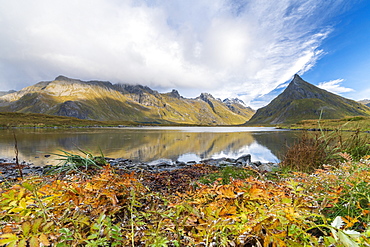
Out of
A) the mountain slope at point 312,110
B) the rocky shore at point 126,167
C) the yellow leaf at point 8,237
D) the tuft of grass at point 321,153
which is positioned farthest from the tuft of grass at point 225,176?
the mountain slope at point 312,110

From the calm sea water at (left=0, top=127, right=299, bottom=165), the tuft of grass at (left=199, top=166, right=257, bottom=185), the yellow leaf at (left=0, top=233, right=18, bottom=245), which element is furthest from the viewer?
the calm sea water at (left=0, top=127, right=299, bottom=165)

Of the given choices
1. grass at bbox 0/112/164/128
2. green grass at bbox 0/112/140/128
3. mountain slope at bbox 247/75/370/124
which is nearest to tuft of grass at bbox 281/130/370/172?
grass at bbox 0/112/164/128

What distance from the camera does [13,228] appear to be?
1.11m

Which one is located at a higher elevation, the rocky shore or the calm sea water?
the rocky shore

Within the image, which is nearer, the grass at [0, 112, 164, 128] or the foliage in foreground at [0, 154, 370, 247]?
the foliage in foreground at [0, 154, 370, 247]

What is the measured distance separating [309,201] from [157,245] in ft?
4.36

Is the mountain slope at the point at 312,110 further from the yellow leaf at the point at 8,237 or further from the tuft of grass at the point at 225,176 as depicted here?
the yellow leaf at the point at 8,237

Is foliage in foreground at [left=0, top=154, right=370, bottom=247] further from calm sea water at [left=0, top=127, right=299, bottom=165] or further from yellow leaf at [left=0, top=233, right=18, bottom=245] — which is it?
calm sea water at [left=0, top=127, right=299, bottom=165]

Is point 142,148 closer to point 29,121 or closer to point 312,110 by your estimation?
point 29,121

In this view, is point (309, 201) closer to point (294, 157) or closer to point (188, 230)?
point (188, 230)

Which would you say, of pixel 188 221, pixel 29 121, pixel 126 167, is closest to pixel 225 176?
pixel 188 221

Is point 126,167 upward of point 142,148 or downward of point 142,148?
upward

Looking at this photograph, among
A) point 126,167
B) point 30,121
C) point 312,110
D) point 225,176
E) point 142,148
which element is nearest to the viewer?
point 225,176

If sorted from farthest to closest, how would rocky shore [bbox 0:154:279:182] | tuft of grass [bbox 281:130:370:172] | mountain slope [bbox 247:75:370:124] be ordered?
mountain slope [bbox 247:75:370:124]
rocky shore [bbox 0:154:279:182]
tuft of grass [bbox 281:130:370:172]
